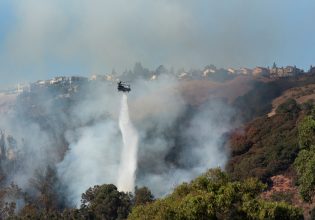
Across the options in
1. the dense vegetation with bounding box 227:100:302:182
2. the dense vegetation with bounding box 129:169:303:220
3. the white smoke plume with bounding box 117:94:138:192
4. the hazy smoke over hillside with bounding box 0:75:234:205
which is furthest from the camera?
the hazy smoke over hillside with bounding box 0:75:234:205

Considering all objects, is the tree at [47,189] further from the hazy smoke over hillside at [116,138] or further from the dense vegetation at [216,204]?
the dense vegetation at [216,204]

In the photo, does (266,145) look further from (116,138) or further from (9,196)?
(9,196)

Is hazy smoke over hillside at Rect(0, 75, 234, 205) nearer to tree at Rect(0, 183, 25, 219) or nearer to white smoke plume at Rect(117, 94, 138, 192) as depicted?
white smoke plume at Rect(117, 94, 138, 192)

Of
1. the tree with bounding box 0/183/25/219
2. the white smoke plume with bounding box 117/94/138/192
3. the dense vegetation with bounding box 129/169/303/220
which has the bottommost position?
the dense vegetation with bounding box 129/169/303/220

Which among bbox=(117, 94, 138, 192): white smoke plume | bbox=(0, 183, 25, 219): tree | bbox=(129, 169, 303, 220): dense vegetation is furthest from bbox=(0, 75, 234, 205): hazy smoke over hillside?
bbox=(129, 169, 303, 220): dense vegetation

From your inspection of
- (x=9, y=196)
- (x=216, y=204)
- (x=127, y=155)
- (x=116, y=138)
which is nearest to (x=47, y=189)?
(x=9, y=196)

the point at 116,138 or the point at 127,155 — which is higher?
the point at 116,138

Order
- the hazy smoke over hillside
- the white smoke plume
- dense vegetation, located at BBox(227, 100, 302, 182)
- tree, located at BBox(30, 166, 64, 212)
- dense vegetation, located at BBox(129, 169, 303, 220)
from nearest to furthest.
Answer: dense vegetation, located at BBox(129, 169, 303, 220) → dense vegetation, located at BBox(227, 100, 302, 182) → tree, located at BBox(30, 166, 64, 212) → the white smoke plume → the hazy smoke over hillside
